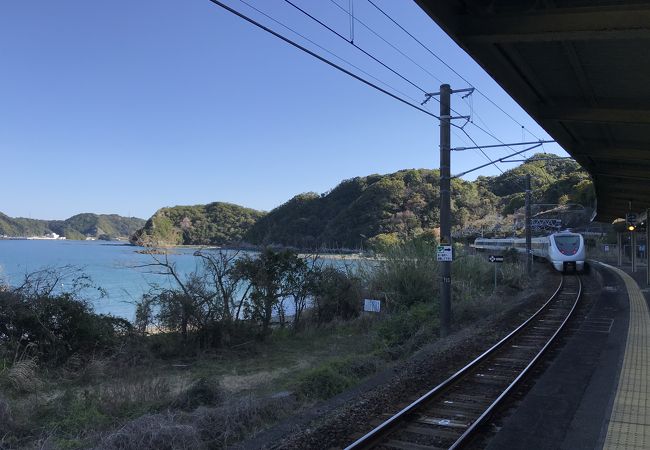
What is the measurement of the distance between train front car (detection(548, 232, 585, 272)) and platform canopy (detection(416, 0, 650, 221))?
23027 mm

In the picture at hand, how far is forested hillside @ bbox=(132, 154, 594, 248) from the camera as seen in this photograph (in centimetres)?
5506

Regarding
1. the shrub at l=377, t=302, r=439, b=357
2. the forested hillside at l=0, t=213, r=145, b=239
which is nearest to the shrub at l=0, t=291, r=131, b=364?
the shrub at l=377, t=302, r=439, b=357

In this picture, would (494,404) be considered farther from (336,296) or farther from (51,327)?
(336,296)

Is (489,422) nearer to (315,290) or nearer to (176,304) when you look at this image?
(176,304)

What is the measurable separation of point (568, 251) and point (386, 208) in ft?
90.6

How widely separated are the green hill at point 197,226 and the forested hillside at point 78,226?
55.1 m

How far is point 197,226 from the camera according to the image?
34812 millimetres

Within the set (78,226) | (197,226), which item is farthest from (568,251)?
(78,226)

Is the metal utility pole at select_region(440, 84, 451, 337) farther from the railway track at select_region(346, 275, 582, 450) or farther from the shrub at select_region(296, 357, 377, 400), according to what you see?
the shrub at select_region(296, 357, 377, 400)

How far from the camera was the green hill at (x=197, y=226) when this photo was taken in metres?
20.1

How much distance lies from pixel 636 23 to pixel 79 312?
15.2 metres

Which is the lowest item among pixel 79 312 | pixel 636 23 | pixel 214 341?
pixel 214 341

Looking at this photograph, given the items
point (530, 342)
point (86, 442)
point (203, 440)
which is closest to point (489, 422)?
point (203, 440)

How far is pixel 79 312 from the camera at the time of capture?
1569 centimetres
